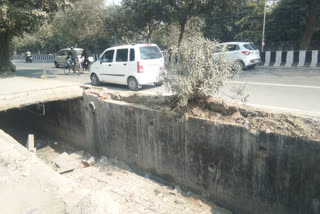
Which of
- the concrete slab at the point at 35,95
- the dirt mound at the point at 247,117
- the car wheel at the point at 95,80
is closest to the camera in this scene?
the dirt mound at the point at 247,117

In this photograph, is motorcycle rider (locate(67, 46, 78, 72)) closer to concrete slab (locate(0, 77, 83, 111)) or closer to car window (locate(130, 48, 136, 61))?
car window (locate(130, 48, 136, 61))

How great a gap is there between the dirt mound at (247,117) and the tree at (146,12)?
1433 centimetres

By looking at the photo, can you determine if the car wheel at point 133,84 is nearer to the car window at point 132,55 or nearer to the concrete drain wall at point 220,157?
the car window at point 132,55

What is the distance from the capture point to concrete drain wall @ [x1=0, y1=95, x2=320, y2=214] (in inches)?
147

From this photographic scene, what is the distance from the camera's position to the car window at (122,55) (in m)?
10.5

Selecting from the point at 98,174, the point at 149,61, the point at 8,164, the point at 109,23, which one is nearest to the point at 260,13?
the point at 109,23

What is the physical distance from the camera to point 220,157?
14.9 ft

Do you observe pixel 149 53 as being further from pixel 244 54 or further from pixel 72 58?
pixel 72 58

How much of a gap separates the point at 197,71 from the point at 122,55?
658cm

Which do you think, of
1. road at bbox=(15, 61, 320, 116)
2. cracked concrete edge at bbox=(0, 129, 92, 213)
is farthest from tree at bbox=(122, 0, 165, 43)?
cracked concrete edge at bbox=(0, 129, 92, 213)

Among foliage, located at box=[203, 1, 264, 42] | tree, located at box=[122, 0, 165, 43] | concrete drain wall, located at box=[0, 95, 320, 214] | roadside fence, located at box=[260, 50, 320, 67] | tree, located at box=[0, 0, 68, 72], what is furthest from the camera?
foliage, located at box=[203, 1, 264, 42]

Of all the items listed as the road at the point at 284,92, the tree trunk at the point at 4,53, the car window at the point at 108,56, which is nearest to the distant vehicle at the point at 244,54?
the road at the point at 284,92

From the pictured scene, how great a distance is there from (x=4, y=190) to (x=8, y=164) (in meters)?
0.57

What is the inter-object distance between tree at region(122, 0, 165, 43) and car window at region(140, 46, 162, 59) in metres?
8.91
